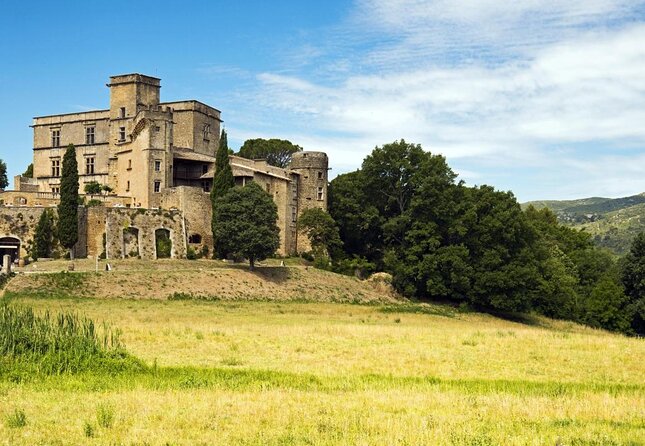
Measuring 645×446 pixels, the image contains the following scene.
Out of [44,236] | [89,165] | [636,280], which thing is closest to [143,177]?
[44,236]

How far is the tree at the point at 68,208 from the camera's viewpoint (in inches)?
2420

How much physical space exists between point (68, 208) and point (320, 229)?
22.9m

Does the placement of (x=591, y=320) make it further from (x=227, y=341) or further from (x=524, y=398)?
(x=524, y=398)

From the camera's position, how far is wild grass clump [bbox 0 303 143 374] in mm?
20844

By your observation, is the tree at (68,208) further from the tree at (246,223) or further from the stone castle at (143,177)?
the tree at (246,223)

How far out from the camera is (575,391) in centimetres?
1953

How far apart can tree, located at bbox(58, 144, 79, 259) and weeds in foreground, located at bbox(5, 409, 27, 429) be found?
48304 mm

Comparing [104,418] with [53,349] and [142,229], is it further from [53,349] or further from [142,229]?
[142,229]

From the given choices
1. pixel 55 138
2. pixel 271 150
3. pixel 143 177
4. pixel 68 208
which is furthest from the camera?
pixel 271 150

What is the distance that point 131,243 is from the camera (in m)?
64.9

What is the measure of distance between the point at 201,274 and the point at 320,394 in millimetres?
39312

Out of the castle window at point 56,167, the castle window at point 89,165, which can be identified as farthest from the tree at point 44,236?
the castle window at point 56,167

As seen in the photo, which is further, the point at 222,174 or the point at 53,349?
the point at 222,174

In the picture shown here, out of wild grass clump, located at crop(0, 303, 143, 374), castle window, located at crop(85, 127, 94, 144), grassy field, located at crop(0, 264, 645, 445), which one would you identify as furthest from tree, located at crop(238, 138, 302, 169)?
wild grass clump, located at crop(0, 303, 143, 374)
